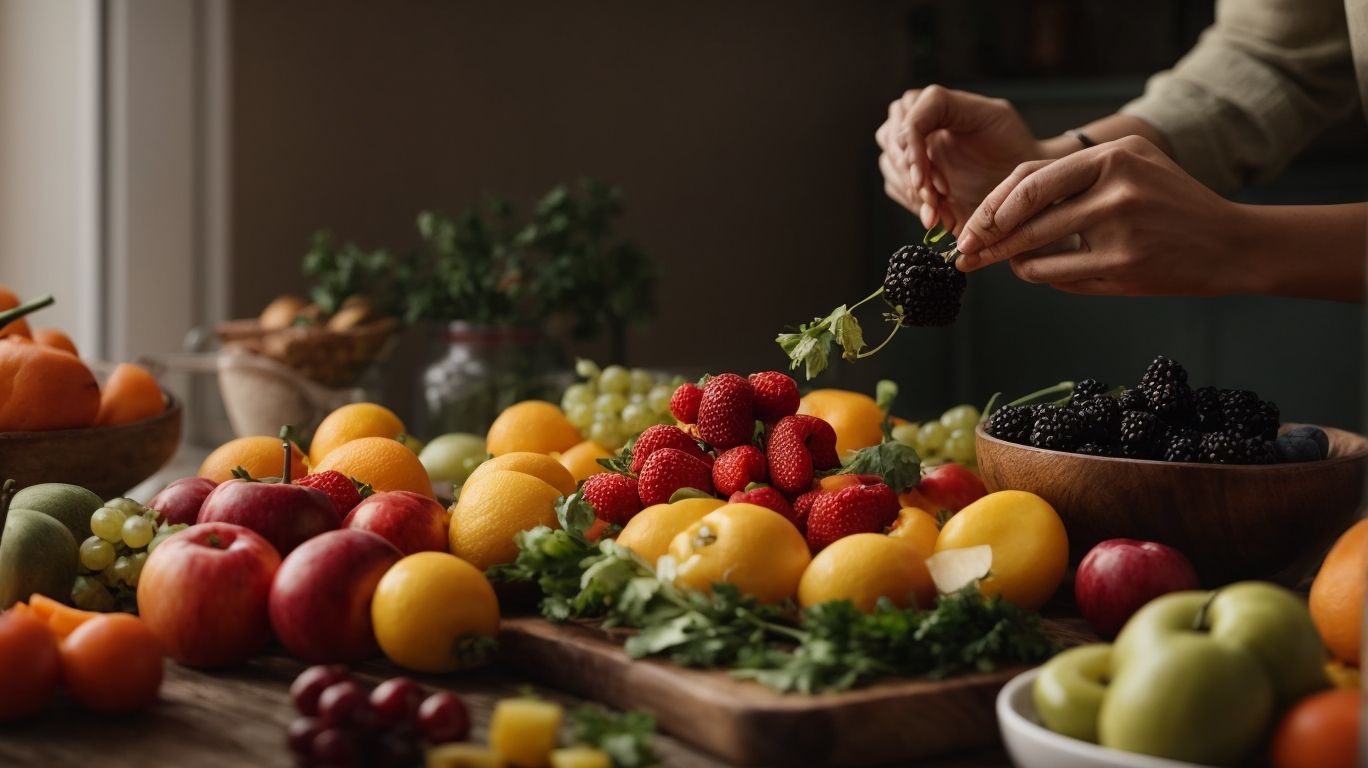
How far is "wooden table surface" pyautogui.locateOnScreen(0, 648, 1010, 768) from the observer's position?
2.76ft

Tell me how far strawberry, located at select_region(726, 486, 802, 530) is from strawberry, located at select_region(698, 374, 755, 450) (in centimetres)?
8

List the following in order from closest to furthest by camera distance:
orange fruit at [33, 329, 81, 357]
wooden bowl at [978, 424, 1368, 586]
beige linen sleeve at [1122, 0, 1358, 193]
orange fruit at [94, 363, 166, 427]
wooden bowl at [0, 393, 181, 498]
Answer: wooden bowl at [978, 424, 1368, 586]
wooden bowl at [0, 393, 181, 498]
orange fruit at [94, 363, 166, 427]
orange fruit at [33, 329, 81, 357]
beige linen sleeve at [1122, 0, 1358, 193]

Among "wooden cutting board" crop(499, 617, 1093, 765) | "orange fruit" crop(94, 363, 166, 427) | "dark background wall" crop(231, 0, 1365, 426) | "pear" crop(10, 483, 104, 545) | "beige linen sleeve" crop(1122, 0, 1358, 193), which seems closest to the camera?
"wooden cutting board" crop(499, 617, 1093, 765)

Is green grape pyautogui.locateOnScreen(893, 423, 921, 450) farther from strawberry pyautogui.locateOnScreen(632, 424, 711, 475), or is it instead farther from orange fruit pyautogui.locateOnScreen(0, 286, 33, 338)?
orange fruit pyautogui.locateOnScreen(0, 286, 33, 338)

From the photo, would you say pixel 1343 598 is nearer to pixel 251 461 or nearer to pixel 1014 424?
pixel 1014 424

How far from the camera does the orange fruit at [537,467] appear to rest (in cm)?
124

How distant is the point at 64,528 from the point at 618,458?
1.56ft

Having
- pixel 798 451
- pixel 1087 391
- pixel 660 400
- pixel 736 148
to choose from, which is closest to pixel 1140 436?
pixel 1087 391

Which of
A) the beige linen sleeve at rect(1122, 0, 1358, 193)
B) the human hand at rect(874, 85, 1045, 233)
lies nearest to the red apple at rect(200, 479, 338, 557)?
the human hand at rect(874, 85, 1045, 233)

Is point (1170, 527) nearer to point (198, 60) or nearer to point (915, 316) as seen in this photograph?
point (915, 316)

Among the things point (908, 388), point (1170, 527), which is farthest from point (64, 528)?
point (908, 388)

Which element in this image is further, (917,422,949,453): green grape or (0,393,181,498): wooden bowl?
(917,422,949,453): green grape

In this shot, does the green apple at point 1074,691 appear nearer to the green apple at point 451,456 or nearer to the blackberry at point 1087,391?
the blackberry at point 1087,391

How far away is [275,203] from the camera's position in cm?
285
